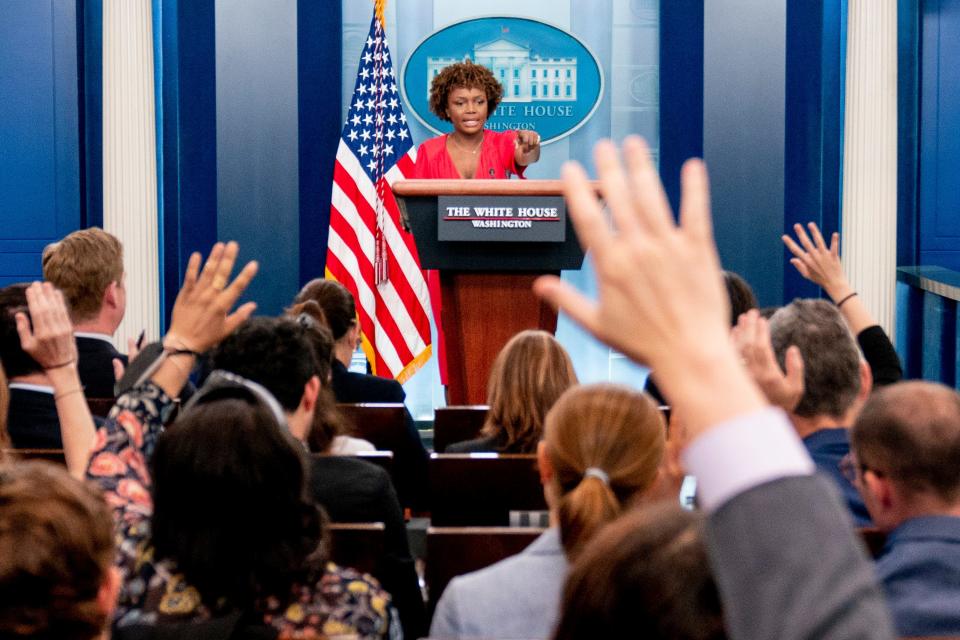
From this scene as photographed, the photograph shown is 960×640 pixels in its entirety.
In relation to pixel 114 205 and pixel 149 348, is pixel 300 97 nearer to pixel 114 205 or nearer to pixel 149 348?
pixel 114 205

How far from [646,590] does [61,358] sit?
180 cm

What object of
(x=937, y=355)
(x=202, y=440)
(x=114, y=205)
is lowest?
(x=937, y=355)

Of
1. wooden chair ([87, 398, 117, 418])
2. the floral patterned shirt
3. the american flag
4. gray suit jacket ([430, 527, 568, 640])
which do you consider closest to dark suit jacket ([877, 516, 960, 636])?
gray suit jacket ([430, 527, 568, 640])

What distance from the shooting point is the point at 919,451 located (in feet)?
5.86

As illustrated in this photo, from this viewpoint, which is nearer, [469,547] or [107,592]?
[107,592]

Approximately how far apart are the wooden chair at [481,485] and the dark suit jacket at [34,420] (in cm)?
105

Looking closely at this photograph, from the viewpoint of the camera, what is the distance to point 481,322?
4.82 m

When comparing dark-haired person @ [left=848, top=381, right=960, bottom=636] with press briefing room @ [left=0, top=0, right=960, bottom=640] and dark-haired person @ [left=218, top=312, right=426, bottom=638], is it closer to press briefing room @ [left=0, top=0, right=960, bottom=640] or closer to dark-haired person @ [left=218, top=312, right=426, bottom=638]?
press briefing room @ [left=0, top=0, right=960, bottom=640]

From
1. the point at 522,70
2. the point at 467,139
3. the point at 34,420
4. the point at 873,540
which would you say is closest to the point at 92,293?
the point at 34,420

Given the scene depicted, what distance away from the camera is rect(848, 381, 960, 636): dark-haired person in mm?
1651

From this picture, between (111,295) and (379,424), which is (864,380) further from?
(111,295)

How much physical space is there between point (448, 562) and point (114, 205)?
5.40 meters

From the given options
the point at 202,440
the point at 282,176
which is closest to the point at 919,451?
the point at 202,440

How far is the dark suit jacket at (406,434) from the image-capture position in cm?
361
